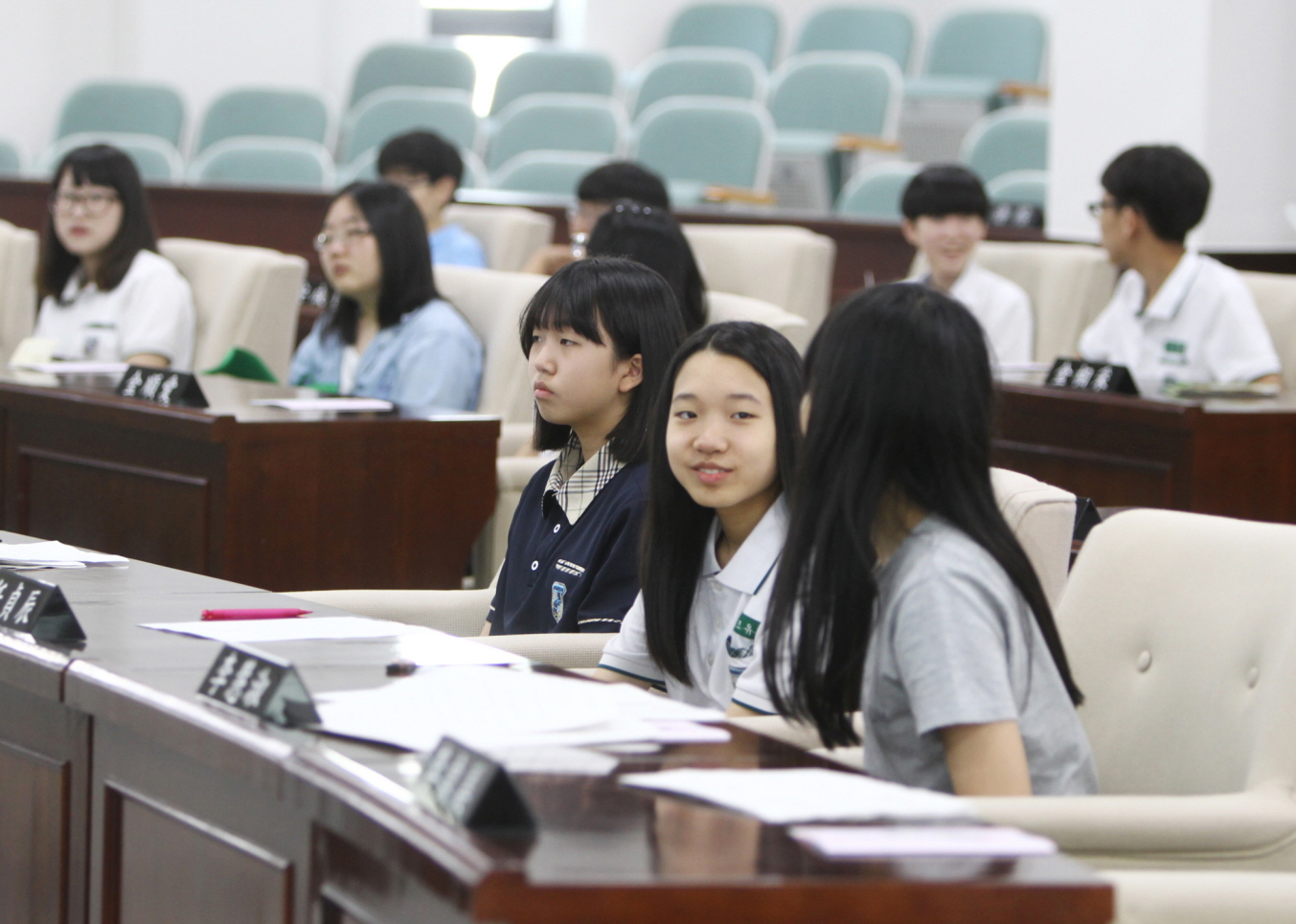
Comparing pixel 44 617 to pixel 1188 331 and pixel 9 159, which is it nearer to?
pixel 1188 331

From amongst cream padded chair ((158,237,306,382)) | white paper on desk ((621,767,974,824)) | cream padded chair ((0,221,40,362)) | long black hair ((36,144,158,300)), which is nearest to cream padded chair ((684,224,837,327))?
cream padded chair ((158,237,306,382))

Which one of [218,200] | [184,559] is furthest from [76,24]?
[184,559]

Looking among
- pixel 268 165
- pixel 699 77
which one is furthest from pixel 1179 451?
pixel 699 77

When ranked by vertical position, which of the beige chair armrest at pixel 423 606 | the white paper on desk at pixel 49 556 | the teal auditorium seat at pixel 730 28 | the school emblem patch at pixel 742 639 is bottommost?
the beige chair armrest at pixel 423 606

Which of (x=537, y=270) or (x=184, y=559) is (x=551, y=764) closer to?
(x=184, y=559)

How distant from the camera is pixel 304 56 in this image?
8656mm

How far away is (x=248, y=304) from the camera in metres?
4.07

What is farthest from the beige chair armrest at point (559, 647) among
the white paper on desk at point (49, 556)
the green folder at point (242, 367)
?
the green folder at point (242, 367)

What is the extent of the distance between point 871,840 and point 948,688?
29cm

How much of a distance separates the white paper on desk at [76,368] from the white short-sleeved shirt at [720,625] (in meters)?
2.08

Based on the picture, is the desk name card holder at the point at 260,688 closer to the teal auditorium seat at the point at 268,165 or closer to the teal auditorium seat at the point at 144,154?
the teal auditorium seat at the point at 268,165

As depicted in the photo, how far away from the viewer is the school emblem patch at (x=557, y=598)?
2086 millimetres

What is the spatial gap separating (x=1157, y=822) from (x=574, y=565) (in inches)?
36.5

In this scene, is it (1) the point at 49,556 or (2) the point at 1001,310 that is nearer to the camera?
(1) the point at 49,556
